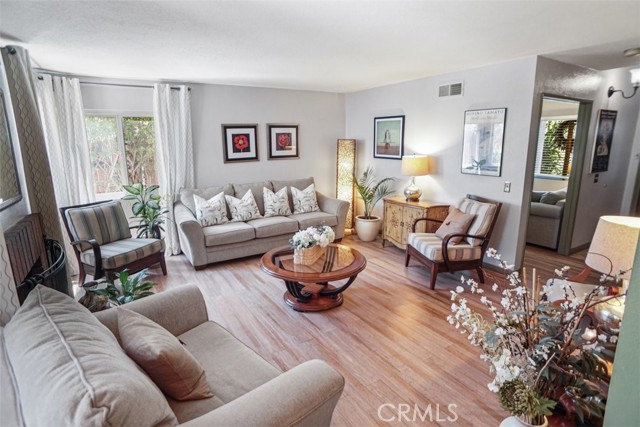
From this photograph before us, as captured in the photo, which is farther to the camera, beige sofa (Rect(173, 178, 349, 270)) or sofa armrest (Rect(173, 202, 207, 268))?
beige sofa (Rect(173, 178, 349, 270))

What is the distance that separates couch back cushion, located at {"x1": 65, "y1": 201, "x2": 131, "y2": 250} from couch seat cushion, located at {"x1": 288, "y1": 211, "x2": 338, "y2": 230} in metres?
2.15

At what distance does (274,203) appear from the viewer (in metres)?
4.94

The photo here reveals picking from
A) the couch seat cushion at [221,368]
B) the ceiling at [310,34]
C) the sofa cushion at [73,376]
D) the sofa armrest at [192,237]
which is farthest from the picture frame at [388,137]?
the sofa cushion at [73,376]

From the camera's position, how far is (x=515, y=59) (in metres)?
3.48

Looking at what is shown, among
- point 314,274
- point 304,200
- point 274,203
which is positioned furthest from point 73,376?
point 304,200

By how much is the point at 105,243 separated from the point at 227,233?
1.32 meters

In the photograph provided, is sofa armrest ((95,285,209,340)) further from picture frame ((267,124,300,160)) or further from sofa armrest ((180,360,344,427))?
picture frame ((267,124,300,160))

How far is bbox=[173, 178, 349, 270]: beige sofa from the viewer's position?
4.13m

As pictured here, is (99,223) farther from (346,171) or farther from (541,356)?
(541,356)

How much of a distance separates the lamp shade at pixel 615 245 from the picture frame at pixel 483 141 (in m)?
2.32

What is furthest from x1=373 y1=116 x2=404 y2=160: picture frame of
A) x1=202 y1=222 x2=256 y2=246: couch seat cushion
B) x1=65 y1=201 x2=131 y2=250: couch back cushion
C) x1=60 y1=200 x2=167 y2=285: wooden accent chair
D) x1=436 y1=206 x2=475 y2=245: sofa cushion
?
x1=65 y1=201 x2=131 y2=250: couch back cushion

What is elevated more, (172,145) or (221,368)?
(172,145)

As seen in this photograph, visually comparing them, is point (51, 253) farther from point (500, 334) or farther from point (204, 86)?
point (500, 334)

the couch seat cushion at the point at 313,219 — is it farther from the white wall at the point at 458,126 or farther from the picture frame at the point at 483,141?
the picture frame at the point at 483,141
